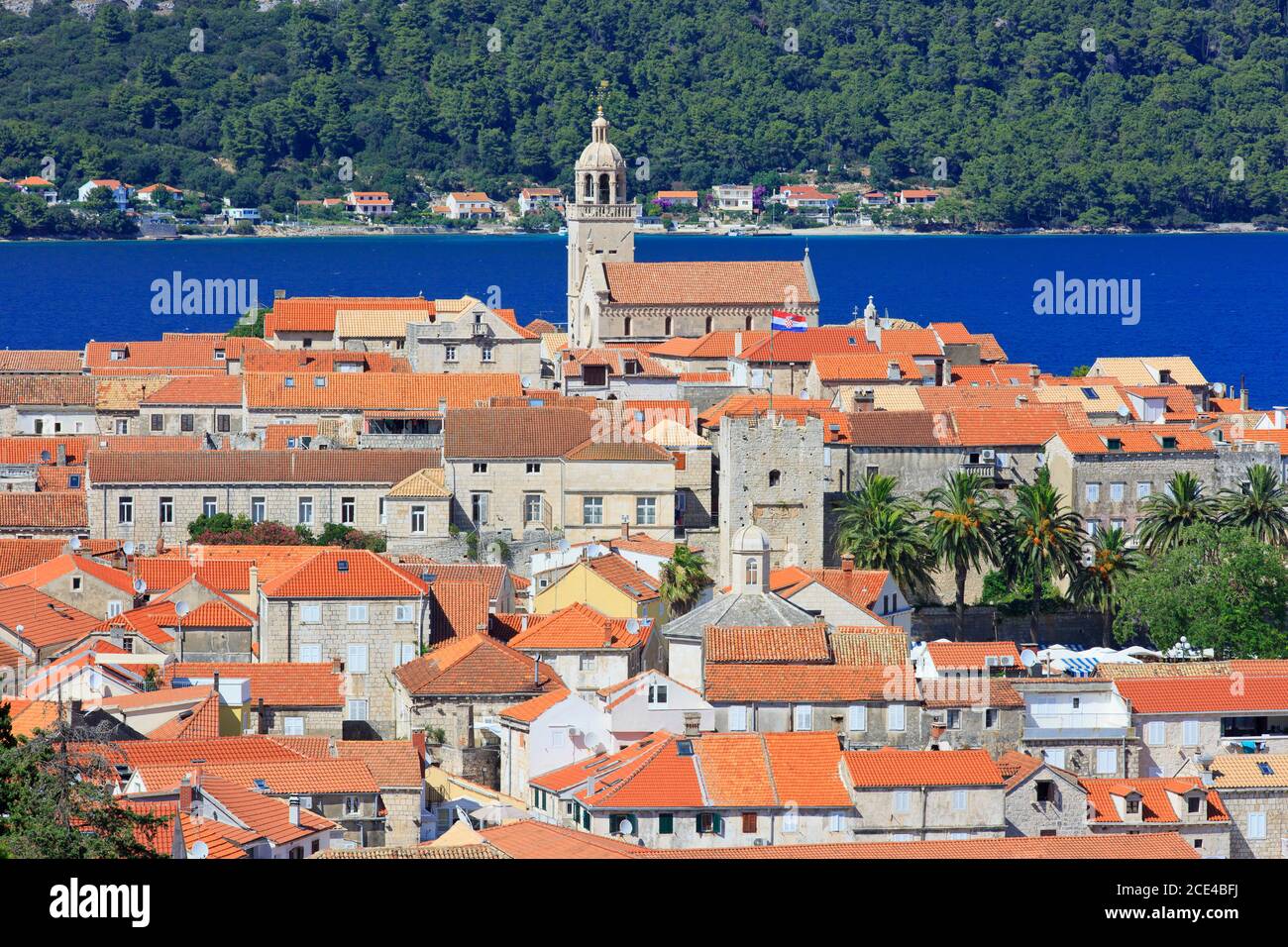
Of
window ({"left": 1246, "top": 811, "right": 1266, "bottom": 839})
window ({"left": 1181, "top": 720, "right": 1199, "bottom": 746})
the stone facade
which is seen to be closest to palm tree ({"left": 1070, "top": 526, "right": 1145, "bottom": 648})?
the stone facade

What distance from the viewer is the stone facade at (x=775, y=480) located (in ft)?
192

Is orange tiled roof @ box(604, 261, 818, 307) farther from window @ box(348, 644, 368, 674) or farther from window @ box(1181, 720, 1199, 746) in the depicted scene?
window @ box(1181, 720, 1199, 746)

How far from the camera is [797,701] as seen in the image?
147ft

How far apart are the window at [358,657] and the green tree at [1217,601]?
17851 mm

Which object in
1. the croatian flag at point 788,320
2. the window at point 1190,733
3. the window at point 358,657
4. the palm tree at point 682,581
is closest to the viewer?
the window at point 1190,733

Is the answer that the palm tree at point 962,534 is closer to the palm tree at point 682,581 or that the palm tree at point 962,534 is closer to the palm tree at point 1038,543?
the palm tree at point 1038,543

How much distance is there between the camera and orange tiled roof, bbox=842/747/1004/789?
4041 cm

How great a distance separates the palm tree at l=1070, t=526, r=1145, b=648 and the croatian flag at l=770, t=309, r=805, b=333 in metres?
29.7

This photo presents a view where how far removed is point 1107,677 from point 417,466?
22355 millimetres

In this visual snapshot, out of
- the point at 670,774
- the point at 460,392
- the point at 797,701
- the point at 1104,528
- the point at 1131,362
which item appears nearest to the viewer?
the point at 670,774

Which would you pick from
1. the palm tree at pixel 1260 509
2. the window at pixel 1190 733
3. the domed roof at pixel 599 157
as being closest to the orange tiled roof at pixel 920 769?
the window at pixel 1190 733
